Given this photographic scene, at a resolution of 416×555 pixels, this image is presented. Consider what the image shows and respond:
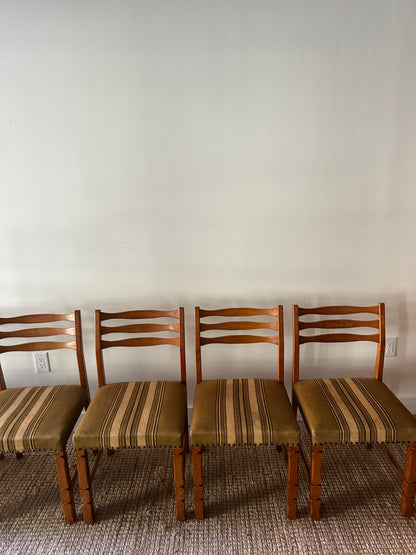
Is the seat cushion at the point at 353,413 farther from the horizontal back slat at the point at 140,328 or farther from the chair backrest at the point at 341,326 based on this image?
the horizontal back slat at the point at 140,328

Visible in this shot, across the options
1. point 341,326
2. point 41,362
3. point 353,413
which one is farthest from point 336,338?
point 41,362

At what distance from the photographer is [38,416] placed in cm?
169

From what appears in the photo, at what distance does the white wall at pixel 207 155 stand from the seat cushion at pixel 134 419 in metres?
0.45

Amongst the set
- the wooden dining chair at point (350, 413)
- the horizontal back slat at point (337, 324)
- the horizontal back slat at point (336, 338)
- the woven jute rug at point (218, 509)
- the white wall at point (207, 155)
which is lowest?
the woven jute rug at point (218, 509)

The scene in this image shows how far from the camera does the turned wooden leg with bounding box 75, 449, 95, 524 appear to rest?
5.26ft

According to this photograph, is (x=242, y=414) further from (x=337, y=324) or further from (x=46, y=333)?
(x=46, y=333)

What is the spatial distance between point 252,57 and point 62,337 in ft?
5.85

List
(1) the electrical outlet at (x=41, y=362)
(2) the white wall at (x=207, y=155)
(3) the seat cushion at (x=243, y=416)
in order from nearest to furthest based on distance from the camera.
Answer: (3) the seat cushion at (x=243, y=416) → (2) the white wall at (x=207, y=155) → (1) the electrical outlet at (x=41, y=362)

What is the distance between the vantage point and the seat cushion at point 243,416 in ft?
5.13

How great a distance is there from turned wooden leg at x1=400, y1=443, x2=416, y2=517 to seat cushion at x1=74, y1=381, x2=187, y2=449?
3.17ft

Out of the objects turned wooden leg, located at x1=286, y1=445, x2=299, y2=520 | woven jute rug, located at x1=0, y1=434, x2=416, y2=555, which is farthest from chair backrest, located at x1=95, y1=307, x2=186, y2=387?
turned wooden leg, located at x1=286, y1=445, x2=299, y2=520

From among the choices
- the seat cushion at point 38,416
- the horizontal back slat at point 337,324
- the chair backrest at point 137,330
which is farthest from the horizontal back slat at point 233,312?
the seat cushion at point 38,416

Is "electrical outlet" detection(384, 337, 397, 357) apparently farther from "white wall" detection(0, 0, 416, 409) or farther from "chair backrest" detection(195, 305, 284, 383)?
"chair backrest" detection(195, 305, 284, 383)

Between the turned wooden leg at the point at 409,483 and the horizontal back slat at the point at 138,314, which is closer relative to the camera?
the turned wooden leg at the point at 409,483
